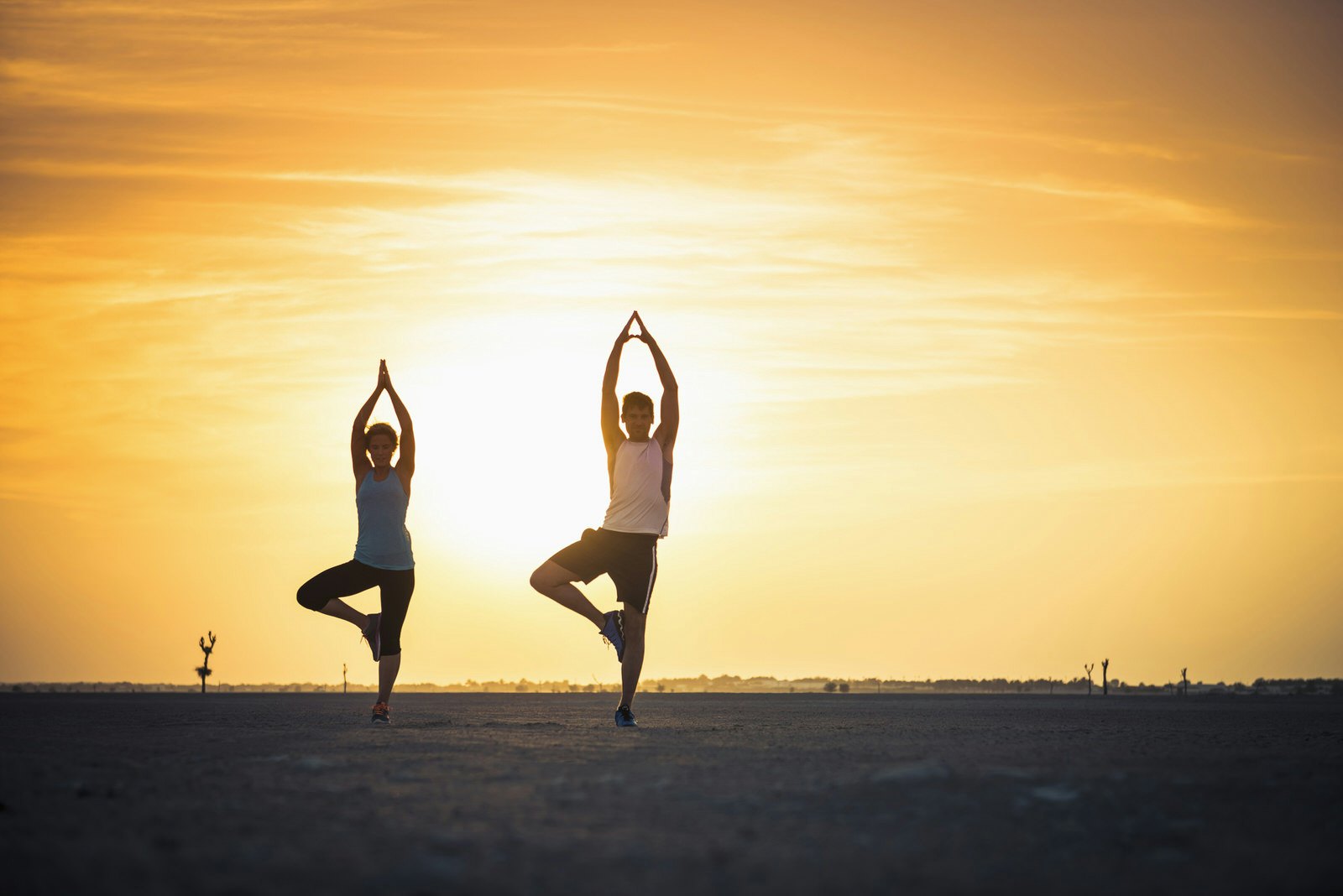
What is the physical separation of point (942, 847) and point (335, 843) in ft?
6.87

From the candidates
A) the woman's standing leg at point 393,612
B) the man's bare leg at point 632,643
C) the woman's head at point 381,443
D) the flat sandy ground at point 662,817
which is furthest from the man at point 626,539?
the flat sandy ground at point 662,817

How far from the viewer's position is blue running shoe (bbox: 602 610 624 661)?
11688 millimetres

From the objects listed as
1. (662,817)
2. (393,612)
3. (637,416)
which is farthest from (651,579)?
(662,817)

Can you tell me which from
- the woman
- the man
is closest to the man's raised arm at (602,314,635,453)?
the man

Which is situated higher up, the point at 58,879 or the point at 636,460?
the point at 636,460

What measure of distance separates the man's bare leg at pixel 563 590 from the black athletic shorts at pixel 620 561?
7 centimetres

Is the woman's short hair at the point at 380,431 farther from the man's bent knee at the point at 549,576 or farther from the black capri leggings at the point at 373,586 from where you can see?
the man's bent knee at the point at 549,576

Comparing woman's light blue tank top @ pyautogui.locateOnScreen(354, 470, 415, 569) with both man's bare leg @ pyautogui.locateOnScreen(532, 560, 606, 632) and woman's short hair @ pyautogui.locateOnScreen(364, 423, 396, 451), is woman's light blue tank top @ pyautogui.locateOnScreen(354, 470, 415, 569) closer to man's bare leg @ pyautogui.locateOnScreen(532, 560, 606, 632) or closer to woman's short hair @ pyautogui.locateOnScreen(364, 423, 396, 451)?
woman's short hair @ pyautogui.locateOnScreen(364, 423, 396, 451)

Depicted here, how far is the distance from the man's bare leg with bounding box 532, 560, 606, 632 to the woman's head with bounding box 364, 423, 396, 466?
1913 millimetres

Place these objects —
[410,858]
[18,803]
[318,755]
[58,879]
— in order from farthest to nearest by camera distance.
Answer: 1. [318,755]
2. [18,803]
3. [410,858]
4. [58,879]

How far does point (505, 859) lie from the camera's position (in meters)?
4.61

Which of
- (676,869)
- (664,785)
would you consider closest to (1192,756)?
(664,785)

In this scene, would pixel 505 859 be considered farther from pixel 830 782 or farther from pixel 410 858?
pixel 830 782

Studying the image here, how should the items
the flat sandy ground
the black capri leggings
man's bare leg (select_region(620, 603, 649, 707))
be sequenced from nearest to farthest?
the flat sandy ground, man's bare leg (select_region(620, 603, 649, 707)), the black capri leggings
